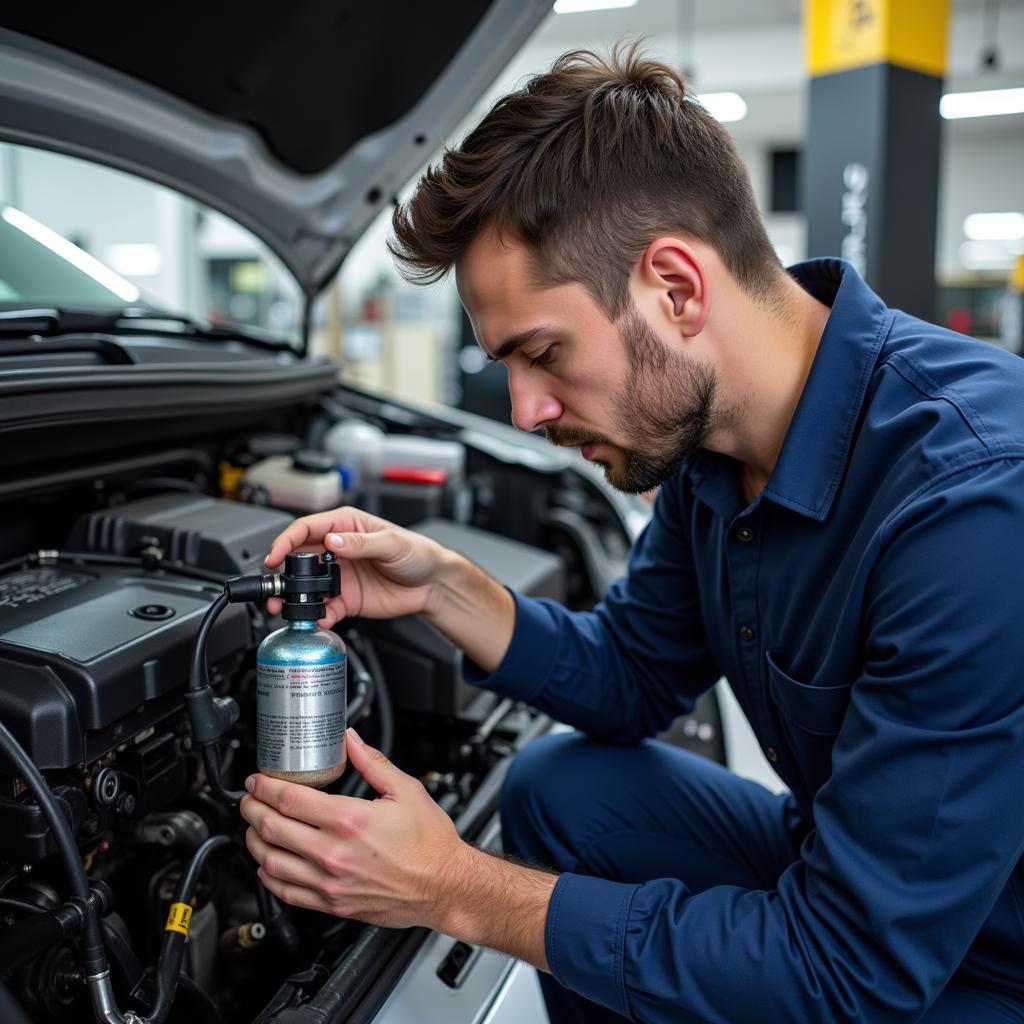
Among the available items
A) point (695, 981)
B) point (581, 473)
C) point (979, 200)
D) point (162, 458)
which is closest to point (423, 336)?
point (979, 200)

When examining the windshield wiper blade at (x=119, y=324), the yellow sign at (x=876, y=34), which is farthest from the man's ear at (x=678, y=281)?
the yellow sign at (x=876, y=34)

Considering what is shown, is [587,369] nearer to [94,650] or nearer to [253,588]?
[253,588]

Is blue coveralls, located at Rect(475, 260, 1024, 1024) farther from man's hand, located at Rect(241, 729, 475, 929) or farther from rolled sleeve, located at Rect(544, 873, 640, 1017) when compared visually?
man's hand, located at Rect(241, 729, 475, 929)

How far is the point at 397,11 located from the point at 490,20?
17 centimetres

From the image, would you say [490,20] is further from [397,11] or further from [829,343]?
[829,343]

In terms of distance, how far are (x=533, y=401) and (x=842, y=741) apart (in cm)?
46

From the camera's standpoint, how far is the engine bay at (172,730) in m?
0.87

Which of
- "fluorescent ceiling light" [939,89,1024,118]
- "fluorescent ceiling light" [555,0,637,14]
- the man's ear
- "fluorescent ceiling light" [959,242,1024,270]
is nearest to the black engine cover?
the man's ear

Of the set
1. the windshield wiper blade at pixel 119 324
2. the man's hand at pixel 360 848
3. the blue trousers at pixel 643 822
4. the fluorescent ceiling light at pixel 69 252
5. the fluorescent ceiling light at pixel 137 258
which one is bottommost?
the blue trousers at pixel 643 822

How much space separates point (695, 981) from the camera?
2.87 ft

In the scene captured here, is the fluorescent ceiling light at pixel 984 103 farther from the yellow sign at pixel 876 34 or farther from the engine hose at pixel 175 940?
the engine hose at pixel 175 940

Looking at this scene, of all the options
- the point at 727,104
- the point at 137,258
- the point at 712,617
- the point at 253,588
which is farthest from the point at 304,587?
the point at 727,104

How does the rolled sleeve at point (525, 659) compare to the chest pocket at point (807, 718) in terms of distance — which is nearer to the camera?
the chest pocket at point (807, 718)

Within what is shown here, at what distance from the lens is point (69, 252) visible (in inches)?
73.0
